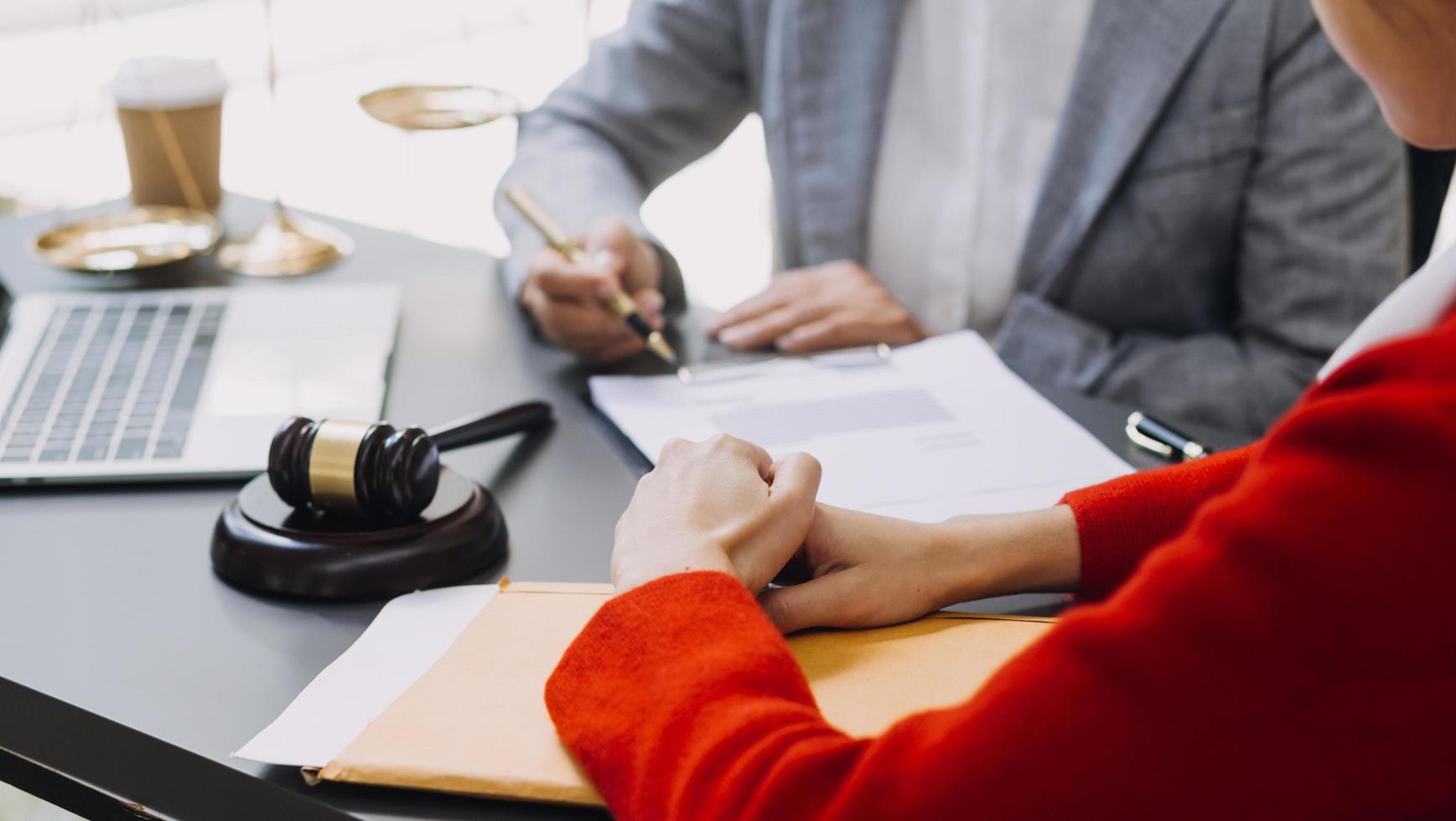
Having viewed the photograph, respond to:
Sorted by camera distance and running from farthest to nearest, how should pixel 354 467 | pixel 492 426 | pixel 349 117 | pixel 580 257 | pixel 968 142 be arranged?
pixel 349 117 → pixel 968 142 → pixel 580 257 → pixel 492 426 → pixel 354 467

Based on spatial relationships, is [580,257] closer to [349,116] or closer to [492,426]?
[492,426]

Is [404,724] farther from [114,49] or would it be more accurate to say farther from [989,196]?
[114,49]

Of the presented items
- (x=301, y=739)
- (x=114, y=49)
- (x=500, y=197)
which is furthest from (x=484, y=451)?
(x=114, y=49)

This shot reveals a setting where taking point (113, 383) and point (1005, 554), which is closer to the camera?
point (1005, 554)

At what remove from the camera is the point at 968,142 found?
137cm

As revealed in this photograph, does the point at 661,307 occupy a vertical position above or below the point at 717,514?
below

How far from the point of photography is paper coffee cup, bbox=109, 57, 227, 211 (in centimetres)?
121

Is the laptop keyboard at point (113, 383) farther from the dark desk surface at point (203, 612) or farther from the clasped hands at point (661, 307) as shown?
the clasped hands at point (661, 307)

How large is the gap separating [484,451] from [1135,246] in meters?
0.74

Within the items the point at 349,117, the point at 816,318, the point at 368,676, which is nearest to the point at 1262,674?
the point at 368,676

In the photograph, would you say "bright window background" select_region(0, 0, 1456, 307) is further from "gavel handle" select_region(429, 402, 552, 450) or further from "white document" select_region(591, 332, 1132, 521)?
"gavel handle" select_region(429, 402, 552, 450)

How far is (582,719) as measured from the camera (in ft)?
1.67

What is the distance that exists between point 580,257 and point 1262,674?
0.75 meters

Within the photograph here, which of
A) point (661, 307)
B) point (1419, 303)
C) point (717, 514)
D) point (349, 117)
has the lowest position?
point (349, 117)
